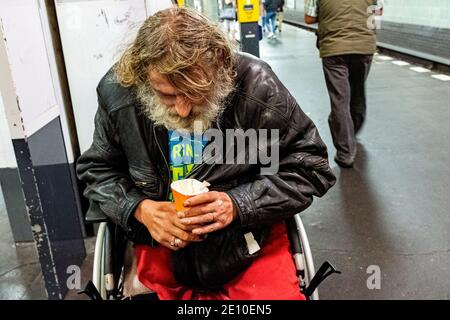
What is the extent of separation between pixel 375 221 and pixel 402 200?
1.22 feet

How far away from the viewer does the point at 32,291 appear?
7.37ft

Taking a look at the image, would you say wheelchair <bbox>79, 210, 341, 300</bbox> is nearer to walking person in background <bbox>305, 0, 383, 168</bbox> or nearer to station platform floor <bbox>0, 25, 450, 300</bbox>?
station platform floor <bbox>0, 25, 450, 300</bbox>

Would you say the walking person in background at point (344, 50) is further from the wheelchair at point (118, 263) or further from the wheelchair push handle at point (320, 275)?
the wheelchair push handle at point (320, 275)

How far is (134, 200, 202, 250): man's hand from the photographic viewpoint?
1162 mm

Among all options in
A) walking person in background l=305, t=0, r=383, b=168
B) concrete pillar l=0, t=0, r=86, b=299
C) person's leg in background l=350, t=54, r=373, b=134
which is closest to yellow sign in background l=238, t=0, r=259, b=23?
walking person in background l=305, t=0, r=383, b=168

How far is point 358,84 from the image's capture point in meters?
3.52

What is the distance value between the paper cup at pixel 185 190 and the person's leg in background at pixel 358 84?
2.51 m

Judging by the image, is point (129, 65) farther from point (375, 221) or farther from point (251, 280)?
point (375, 221)

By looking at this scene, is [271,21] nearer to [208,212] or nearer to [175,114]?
[175,114]

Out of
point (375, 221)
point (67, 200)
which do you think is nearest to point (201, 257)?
point (67, 200)

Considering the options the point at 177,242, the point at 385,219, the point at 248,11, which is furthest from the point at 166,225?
the point at 248,11

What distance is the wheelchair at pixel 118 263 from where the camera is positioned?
125cm

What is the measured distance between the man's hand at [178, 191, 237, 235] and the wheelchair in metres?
0.24

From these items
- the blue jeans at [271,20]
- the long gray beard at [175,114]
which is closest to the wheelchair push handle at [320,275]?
the long gray beard at [175,114]
